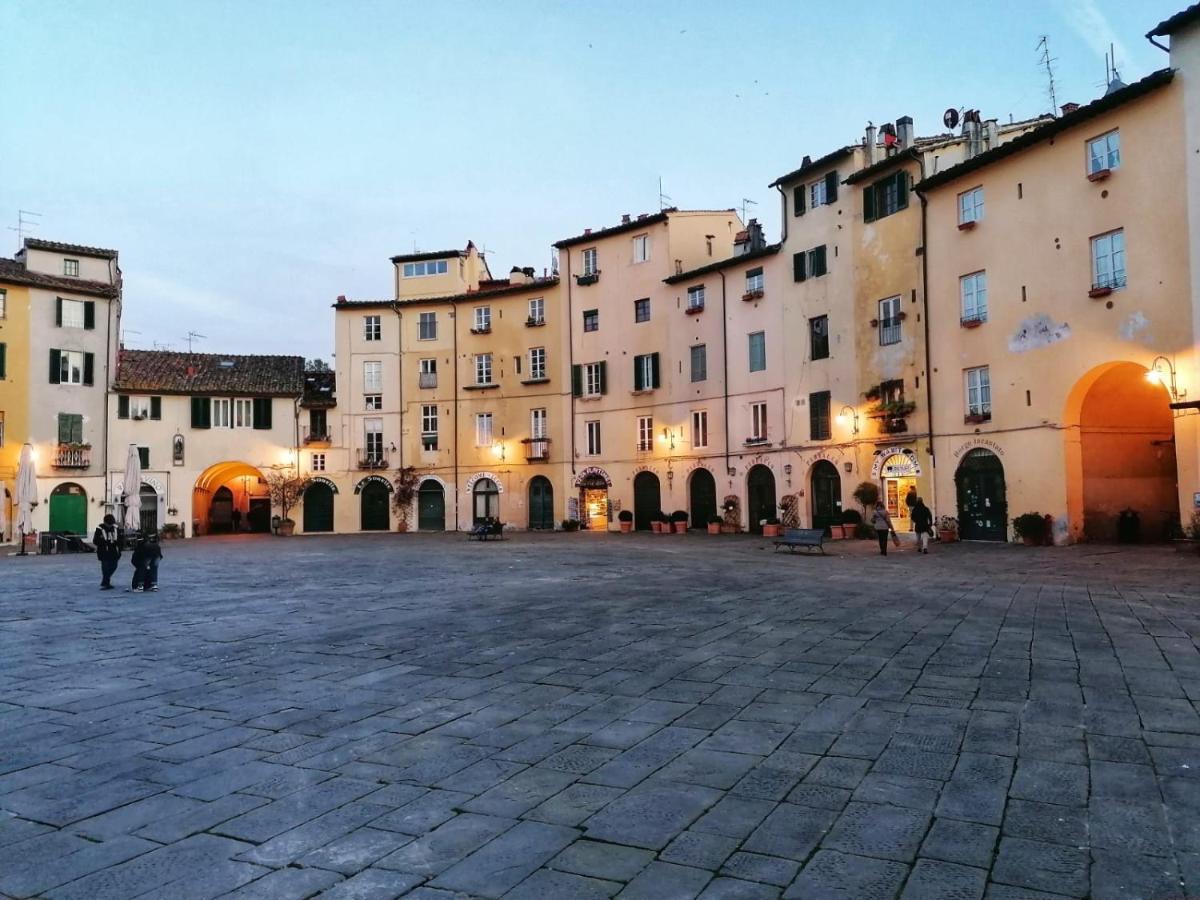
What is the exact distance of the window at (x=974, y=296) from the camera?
80.1 ft

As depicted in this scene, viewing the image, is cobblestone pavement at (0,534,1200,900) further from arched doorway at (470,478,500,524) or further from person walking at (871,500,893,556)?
arched doorway at (470,478,500,524)

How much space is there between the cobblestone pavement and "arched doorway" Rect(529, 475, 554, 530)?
98.1ft

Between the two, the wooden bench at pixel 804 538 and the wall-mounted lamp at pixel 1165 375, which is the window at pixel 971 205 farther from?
the wooden bench at pixel 804 538

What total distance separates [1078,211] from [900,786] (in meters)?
22.3

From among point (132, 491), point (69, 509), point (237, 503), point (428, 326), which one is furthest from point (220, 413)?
point (132, 491)

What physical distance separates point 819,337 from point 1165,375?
12.9 metres

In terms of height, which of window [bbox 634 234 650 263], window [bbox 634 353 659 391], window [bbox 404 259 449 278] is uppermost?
window [bbox 404 259 449 278]

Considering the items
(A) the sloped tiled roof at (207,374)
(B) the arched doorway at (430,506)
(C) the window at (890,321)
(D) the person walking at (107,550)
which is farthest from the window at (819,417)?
(A) the sloped tiled roof at (207,374)

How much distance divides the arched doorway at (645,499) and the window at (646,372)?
4199 mm

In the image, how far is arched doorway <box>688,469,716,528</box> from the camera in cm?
3491

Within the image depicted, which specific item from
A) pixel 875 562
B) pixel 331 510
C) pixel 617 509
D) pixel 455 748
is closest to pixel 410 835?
pixel 455 748

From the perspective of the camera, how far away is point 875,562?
1875 cm

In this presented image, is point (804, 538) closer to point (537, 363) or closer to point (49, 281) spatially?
point (537, 363)

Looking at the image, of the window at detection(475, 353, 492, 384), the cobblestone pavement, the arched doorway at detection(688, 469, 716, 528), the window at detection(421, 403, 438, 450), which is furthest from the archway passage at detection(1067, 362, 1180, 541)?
the window at detection(421, 403, 438, 450)
